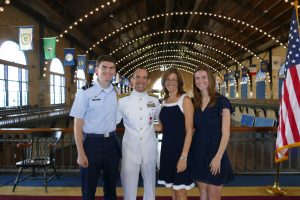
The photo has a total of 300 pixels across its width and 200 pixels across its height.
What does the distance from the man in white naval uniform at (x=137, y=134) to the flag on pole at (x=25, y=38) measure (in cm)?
1365

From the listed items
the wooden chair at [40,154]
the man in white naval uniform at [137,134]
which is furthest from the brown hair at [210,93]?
the wooden chair at [40,154]

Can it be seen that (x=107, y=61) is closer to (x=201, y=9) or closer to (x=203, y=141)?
(x=203, y=141)

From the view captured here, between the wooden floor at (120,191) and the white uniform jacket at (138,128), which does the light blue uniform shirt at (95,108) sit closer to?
the white uniform jacket at (138,128)

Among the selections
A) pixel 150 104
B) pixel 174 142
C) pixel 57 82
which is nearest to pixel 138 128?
pixel 150 104

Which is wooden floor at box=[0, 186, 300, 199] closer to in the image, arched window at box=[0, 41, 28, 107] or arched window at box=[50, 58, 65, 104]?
arched window at box=[0, 41, 28, 107]

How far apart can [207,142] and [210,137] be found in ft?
0.21

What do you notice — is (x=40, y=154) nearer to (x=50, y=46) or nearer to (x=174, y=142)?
(x=174, y=142)

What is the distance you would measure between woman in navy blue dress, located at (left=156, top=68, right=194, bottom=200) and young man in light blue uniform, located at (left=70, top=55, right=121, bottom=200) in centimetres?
60

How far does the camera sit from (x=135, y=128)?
381 centimetres

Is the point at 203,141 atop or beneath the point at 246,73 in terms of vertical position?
beneath

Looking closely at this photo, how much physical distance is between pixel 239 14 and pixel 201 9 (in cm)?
304

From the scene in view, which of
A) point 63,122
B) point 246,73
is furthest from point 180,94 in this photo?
point 246,73

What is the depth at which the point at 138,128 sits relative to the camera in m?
3.81

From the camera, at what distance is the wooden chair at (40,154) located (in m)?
6.20
